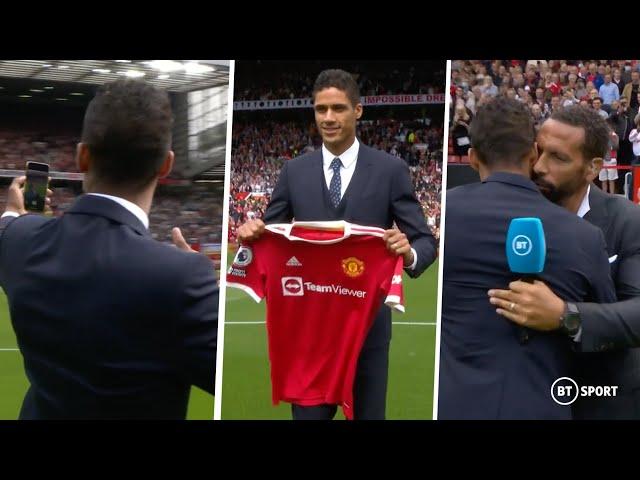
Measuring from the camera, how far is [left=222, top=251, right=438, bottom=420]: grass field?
2.73 meters

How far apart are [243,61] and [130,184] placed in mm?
962

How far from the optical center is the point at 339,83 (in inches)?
108

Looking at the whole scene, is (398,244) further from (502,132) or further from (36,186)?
(36,186)

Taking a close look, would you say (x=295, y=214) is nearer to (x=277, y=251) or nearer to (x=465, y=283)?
(x=277, y=251)

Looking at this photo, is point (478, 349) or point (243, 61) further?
point (243, 61)

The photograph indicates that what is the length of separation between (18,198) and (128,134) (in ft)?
2.83

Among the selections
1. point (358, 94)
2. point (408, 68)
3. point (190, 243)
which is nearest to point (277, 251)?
point (190, 243)

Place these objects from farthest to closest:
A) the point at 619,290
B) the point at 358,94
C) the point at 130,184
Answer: the point at 358,94, the point at 619,290, the point at 130,184

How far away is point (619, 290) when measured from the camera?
2.59 meters

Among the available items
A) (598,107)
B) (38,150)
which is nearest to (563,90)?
(598,107)

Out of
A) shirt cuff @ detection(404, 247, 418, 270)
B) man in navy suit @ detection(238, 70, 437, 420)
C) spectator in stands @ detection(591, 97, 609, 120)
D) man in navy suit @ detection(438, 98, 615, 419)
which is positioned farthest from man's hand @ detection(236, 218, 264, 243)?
spectator in stands @ detection(591, 97, 609, 120)

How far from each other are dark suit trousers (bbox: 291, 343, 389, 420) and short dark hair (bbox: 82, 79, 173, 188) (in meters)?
1.09

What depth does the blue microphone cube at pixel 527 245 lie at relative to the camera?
2430 millimetres

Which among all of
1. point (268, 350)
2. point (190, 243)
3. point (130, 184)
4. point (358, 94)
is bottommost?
point (268, 350)
